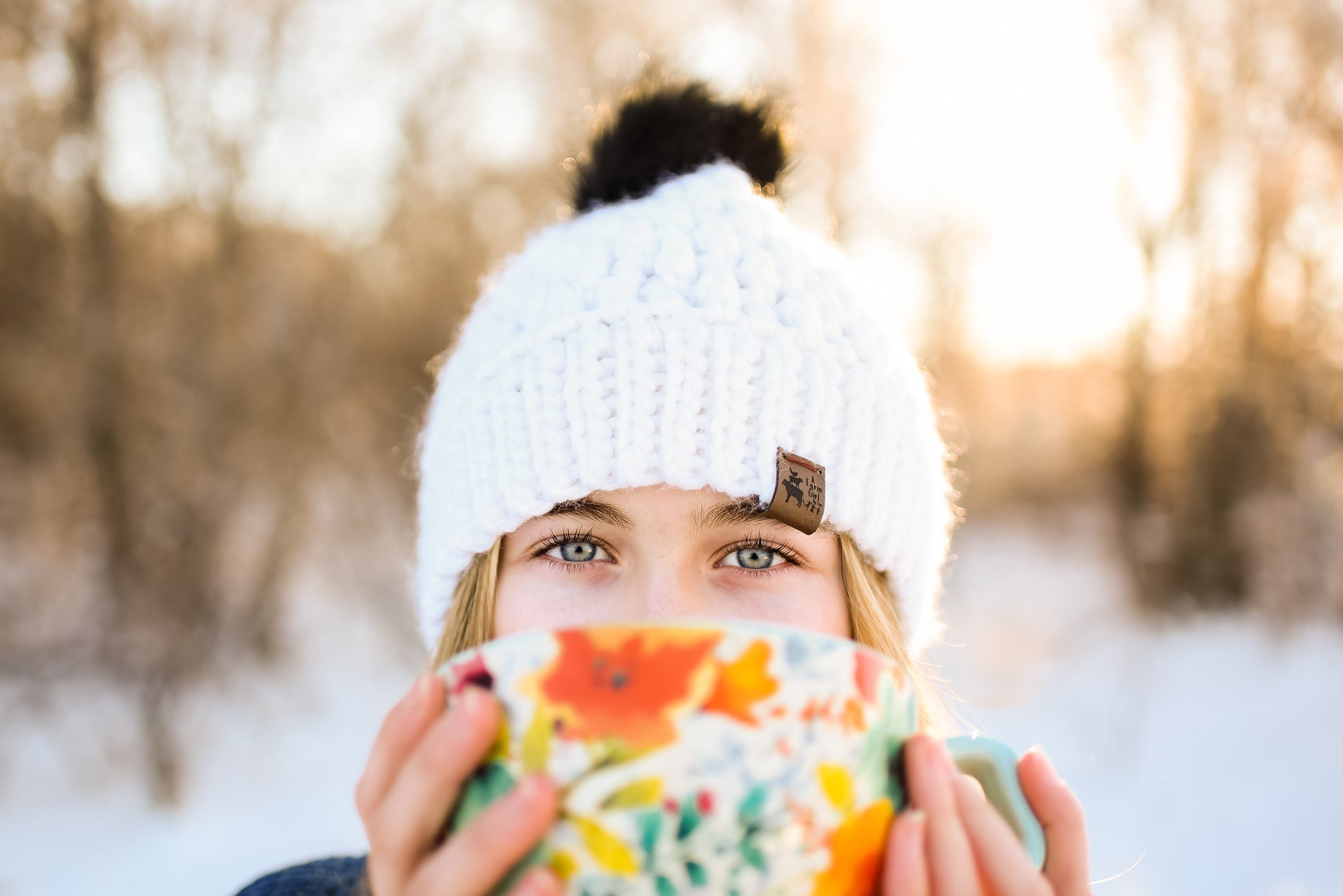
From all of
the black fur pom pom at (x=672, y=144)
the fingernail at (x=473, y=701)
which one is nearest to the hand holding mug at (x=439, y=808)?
the fingernail at (x=473, y=701)

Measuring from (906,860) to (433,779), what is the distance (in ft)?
1.11

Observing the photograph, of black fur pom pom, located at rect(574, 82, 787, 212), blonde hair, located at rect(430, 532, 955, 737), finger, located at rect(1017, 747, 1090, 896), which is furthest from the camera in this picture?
black fur pom pom, located at rect(574, 82, 787, 212)

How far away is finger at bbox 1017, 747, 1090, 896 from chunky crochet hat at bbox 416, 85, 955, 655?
40 centimetres

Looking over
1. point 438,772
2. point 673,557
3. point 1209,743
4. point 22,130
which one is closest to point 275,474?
point 22,130

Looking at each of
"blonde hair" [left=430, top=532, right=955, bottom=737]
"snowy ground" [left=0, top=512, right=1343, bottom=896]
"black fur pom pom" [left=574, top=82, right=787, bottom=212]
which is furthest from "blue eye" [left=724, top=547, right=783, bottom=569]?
"snowy ground" [left=0, top=512, right=1343, bottom=896]

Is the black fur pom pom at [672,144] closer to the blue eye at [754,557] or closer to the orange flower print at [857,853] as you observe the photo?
the blue eye at [754,557]

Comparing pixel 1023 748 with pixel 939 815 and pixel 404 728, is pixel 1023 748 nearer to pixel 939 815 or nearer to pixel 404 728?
pixel 939 815

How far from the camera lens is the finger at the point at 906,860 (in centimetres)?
58

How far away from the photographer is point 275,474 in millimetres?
3881

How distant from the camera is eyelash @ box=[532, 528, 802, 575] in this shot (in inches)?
41.6

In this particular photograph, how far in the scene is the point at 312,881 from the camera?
123 centimetres

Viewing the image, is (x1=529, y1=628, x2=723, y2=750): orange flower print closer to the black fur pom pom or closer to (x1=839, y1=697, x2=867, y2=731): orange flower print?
(x1=839, y1=697, x2=867, y2=731): orange flower print

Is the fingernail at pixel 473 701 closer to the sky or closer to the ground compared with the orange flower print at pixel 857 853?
closer to the sky

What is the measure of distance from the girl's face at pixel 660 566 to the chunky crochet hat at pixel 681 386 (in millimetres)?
40
